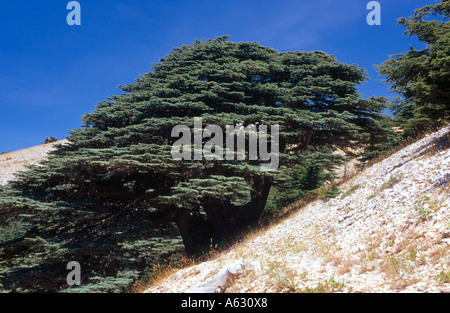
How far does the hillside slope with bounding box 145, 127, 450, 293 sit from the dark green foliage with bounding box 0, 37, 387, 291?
2878 mm

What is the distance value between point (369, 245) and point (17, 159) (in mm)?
51083

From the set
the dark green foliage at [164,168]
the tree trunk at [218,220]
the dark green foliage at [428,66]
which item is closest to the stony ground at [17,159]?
the dark green foliage at [164,168]

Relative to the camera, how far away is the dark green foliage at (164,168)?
9953mm

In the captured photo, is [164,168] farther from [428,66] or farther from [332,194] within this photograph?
[428,66]

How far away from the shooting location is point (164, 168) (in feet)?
34.9

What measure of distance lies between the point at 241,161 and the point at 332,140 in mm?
5983

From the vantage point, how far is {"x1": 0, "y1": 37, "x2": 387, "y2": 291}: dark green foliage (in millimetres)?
9953

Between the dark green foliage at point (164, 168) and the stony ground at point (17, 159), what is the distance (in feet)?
92.4

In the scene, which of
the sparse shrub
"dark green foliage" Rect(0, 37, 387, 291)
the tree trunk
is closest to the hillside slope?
the sparse shrub

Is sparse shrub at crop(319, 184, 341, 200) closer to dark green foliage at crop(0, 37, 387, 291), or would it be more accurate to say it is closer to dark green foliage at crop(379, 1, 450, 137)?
dark green foliage at crop(0, 37, 387, 291)

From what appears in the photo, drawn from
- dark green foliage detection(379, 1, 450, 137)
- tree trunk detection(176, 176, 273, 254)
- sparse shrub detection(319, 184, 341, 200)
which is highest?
dark green foliage detection(379, 1, 450, 137)

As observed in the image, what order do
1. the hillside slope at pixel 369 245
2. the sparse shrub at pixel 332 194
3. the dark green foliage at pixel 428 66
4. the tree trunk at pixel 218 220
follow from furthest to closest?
1. the tree trunk at pixel 218 220
2. the sparse shrub at pixel 332 194
3. the dark green foliage at pixel 428 66
4. the hillside slope at pixel 369 245

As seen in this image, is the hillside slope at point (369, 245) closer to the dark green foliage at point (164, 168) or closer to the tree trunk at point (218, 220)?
the dark green foliage at point (164, 168)
